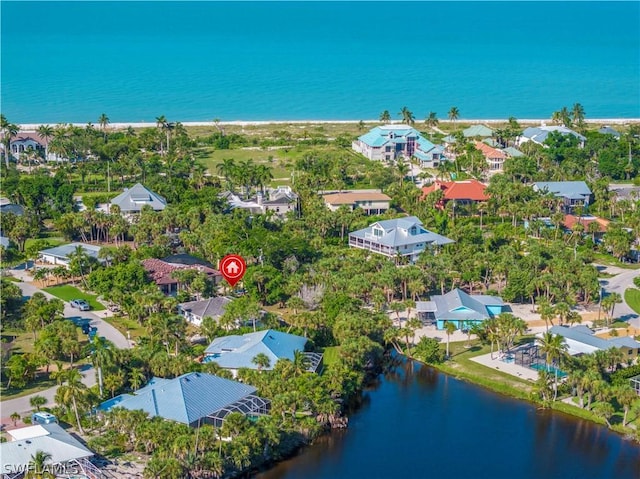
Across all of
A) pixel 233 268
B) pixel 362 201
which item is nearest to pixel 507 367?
A: pixel 233 268

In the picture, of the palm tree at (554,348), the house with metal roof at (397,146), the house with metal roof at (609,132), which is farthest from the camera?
the house with metal roof at (609,132)

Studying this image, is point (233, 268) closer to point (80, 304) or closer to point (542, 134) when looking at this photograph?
point (80, 304)

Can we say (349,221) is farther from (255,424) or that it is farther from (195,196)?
(255,424)

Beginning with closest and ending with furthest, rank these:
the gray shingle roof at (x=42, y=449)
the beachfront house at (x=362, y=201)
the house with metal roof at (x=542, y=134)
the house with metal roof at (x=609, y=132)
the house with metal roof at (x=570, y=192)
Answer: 1. the gray shingle roof at (x=42, y=449)
2. the beachfront house at (x=362, y=201)
3. the house with metal roof at (x=570, y=192)
4. the house with metal roof at (x=542, y=134)
5. the house with metal roof at (x=609, y=132)

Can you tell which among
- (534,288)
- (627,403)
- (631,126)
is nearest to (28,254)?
(534,288)

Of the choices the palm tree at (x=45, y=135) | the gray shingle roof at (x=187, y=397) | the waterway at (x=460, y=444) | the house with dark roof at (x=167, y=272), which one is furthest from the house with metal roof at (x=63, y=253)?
the palm tree at (x=45, y=135)

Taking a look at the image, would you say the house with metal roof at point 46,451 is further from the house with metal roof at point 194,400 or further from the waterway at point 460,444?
the waterway at point 460,444

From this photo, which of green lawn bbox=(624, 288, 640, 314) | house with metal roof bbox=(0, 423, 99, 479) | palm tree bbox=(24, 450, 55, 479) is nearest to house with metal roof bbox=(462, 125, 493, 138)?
green lawn bbox=(624, 288, 640, 314)

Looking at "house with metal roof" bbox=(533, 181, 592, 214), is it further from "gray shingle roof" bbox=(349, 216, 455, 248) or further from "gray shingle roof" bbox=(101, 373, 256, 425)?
"gray shingle roof" bbox=(101, 373, 256, 425)
